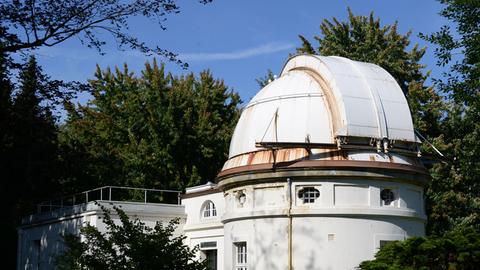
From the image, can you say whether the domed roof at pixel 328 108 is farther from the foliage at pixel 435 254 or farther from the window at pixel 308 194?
the foliage at pixel 435 254

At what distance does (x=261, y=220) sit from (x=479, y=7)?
9.37 meters

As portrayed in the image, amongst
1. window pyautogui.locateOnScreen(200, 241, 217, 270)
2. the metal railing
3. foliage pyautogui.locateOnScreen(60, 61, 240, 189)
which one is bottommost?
window pyautogui.locateOnScreen(200, 241, 217, 270)

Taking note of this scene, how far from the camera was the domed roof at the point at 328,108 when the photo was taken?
22672 millimetres

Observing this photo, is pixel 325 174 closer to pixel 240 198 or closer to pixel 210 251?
pixel 240 198

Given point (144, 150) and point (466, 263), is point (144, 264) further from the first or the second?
point (144, 150)

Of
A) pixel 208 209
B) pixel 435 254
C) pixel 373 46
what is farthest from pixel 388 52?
pixel 435 254

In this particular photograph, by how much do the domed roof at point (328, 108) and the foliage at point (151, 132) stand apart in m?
14.1

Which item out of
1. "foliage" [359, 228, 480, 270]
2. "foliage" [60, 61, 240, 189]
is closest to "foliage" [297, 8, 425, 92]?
"foliage" [60, 61, 240, 189]

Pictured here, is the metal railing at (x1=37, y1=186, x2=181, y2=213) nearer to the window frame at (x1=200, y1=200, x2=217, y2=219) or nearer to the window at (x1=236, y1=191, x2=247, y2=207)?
the window frame at (x1=200, y1=200, x2=217, y2=219)

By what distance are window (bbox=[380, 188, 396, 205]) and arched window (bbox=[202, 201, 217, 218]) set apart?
7.78 meters

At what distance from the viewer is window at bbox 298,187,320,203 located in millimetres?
22656

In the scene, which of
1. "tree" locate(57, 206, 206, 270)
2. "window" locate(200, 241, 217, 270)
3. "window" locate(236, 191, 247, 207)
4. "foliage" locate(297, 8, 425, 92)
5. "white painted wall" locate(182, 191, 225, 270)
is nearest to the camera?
"tree" locate(57, 206, 206, 270)

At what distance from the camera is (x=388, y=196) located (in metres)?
23.1

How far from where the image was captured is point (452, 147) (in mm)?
32000
